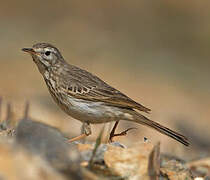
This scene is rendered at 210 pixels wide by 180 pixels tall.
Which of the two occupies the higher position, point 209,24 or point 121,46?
point 209,24

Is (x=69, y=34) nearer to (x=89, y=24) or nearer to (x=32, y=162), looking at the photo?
(x=89, y=24)

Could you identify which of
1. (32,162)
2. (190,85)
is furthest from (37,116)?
(190,85)

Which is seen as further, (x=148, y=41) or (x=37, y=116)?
(x=148, y=41)

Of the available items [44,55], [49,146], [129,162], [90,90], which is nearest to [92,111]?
[90,90]

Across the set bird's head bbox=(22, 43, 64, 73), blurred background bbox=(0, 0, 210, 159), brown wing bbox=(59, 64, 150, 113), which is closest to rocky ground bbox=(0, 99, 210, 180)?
brown wing bbox=(59, 64, 150, 113)

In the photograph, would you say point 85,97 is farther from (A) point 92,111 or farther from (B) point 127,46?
(B) point 127,46

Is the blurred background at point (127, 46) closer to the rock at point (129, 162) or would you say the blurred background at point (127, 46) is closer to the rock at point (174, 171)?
the rock at point (174, 171)

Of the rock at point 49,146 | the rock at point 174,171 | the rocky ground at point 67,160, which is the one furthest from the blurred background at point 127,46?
the rock at point 49,146

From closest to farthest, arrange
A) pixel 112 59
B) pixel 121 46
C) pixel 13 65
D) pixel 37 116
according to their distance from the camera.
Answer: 1. pixel 37 116
2. pixel 13 65
3. pixel 112 59
4. pixel 121 46
